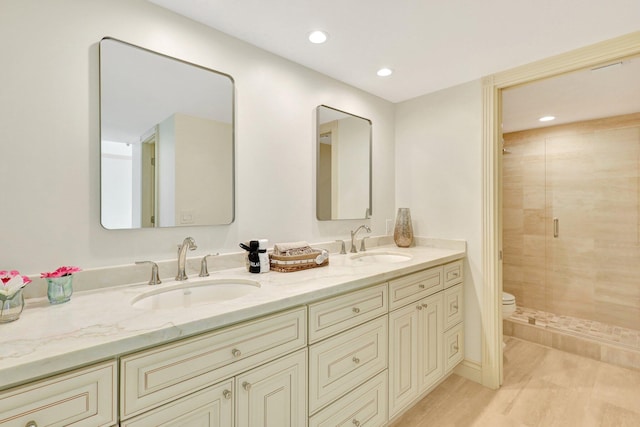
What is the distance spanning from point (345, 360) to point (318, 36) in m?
1.69

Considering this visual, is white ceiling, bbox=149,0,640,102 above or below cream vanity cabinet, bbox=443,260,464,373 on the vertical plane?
above

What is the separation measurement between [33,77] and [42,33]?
0.18 m

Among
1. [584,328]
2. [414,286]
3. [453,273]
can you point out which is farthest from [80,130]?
[584,328]

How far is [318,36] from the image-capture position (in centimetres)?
171

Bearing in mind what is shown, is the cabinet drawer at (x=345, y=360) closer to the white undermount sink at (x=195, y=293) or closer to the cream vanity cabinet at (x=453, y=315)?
the white undermount sink at (x=195, y=293)

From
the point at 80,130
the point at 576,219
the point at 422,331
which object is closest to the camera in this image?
the point at 80,130

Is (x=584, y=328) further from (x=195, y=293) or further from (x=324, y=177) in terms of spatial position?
(x=195, y=293)

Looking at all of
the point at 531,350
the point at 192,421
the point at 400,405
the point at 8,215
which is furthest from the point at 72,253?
the point at 531,350

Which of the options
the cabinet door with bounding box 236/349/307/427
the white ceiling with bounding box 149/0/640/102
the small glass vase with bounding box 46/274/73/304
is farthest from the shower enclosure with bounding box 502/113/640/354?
the small glass vase with bounding box 46/274/73/304

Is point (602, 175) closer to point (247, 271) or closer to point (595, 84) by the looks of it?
point (595, 84)

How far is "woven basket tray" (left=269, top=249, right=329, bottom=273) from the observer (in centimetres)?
166

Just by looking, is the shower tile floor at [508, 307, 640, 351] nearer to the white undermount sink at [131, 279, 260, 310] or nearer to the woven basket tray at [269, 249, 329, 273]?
the woven basket tray at [269, 249, 329, 273]

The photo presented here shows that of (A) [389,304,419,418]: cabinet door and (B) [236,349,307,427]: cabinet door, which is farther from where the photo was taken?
(A) [389,304,419,418]: cabinet door

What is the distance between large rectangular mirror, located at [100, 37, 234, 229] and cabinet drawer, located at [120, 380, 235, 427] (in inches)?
31.1
